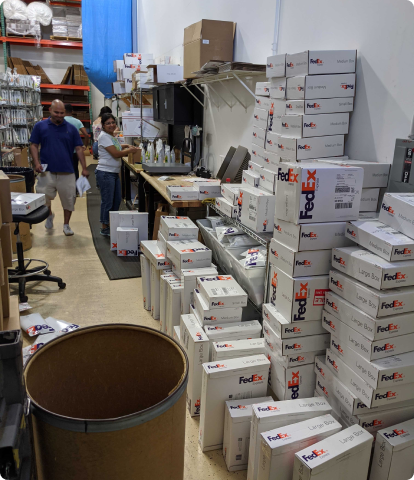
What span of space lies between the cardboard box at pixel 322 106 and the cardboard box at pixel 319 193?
1.74ft

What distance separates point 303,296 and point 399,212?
0.52m

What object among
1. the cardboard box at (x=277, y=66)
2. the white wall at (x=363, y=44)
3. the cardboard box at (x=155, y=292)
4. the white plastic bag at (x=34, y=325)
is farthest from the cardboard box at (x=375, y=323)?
the white plastic bag at (x=34, y=325)

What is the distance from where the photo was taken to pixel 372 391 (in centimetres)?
151

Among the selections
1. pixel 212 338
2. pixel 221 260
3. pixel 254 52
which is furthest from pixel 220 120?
pixel 212 338

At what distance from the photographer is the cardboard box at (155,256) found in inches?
114

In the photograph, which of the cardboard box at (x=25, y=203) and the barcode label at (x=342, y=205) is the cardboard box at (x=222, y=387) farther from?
the cardboard box at (x=25, y=203)

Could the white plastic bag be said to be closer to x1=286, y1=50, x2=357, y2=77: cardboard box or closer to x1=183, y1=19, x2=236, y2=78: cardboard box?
x1=286, y1=50, x2=357, y2=77: cardboard box

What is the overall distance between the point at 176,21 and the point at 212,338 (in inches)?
195

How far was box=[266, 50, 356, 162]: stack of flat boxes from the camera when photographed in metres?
2.11

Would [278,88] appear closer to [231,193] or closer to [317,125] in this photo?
[317,125]

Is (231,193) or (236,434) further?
(231,193)

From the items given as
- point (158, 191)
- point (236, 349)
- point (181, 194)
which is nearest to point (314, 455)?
point (236, 349)

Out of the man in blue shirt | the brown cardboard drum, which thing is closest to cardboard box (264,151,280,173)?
the brown cardboard drum

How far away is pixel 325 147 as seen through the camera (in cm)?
222
